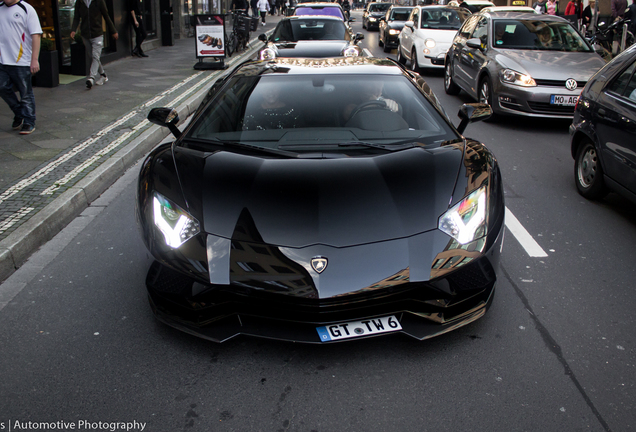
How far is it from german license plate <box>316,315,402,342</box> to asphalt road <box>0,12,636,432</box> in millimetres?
231

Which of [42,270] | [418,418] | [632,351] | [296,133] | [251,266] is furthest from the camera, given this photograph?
[42,270]

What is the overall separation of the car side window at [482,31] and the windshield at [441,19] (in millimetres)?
4306

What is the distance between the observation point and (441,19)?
49.7ft

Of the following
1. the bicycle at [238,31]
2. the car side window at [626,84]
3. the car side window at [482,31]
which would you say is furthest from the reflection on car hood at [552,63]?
the bicycle at [238,31]

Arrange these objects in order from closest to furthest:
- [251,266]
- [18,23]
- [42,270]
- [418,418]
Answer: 1. [418,418]
2. [251,266]
3. [42,270]
4. [18,23]

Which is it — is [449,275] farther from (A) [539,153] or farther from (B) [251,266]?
(A) [539,153]

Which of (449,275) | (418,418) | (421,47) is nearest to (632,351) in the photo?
(449,275)

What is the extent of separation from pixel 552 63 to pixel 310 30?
5.00 meters

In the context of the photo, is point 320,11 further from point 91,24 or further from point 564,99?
point 564,99

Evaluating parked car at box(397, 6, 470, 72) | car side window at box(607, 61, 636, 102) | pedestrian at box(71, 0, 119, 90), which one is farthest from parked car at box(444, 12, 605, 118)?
pedestrian at box(71, 0, 119, 90)

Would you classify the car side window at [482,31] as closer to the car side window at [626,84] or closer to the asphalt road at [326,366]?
the car side window at [626,84]

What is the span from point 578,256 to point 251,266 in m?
2.74

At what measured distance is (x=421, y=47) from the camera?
13.8m

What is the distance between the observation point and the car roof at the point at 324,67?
416 cm
